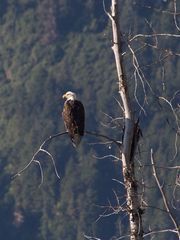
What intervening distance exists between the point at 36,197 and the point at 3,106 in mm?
8873

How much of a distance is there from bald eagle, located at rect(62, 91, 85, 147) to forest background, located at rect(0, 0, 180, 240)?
2100 inches

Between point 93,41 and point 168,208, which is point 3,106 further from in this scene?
point 168,208

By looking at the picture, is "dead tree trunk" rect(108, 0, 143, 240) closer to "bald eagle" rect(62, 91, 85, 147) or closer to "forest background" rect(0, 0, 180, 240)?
"bald eagle" rect(62, 91, 85, 147)

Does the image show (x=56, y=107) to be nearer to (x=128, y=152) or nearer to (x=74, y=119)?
(x=74, y=119)

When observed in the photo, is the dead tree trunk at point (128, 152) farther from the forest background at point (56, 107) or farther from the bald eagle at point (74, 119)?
the forest background at point (56, 107)

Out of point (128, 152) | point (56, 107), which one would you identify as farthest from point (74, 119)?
point (56, 107)

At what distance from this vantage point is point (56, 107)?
86.8 metres

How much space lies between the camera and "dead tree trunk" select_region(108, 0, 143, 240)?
10406 millimetres

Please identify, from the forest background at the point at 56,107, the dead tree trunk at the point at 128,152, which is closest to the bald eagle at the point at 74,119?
the dead tree trunk at the point at 128,152

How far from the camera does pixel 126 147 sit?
10.6m

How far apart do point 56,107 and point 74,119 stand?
71.9 metres

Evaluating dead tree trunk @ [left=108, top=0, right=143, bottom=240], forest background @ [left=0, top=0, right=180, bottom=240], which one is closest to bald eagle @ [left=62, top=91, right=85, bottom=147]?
dead tree trunk @ [left=108, top=0, right=143, bottom=240]

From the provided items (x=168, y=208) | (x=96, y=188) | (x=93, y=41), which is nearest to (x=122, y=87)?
(x=168, y=208)

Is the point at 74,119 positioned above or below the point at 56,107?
below
